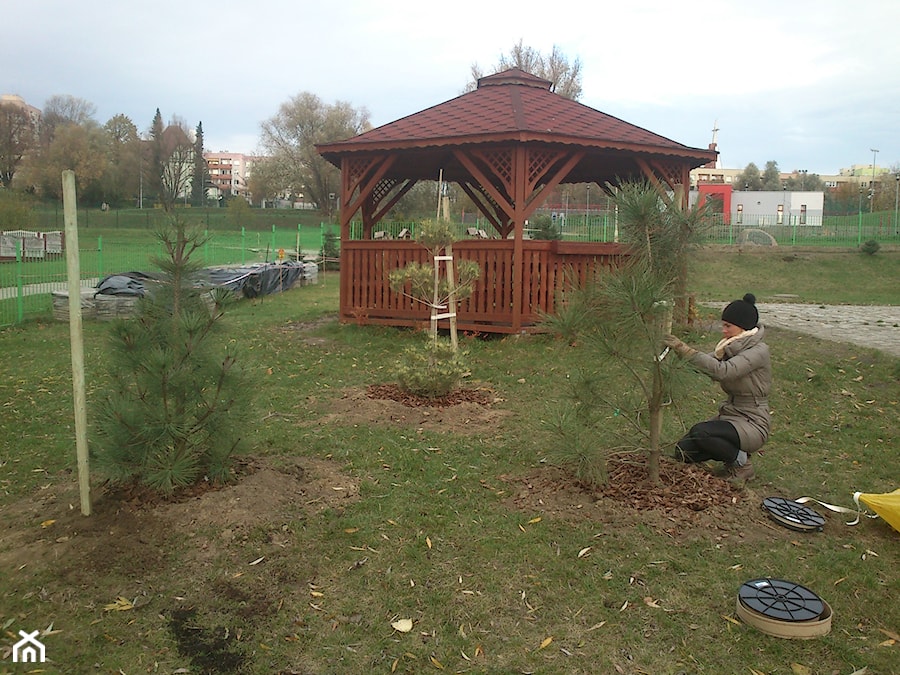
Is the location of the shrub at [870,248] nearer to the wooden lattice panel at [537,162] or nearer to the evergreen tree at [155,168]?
the wooden lattice panel at [537,162]

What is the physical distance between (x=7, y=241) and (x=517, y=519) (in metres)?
18.3

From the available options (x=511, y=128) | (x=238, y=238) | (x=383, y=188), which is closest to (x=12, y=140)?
(x=238, y=238)

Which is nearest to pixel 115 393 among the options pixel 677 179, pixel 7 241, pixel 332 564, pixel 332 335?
pixel 332 564

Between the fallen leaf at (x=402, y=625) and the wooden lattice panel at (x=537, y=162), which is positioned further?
the wooden lattice panel at (x=537, y=162)

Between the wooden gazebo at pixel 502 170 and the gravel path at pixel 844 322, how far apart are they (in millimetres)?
3179

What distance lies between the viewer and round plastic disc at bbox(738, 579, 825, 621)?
9.73ft

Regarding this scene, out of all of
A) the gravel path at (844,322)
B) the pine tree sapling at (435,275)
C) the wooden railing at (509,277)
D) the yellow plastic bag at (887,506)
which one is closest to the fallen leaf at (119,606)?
the yellow plastic bag at (887,506)

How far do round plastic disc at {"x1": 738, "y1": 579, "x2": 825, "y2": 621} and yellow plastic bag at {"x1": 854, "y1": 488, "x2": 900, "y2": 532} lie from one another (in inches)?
43.7

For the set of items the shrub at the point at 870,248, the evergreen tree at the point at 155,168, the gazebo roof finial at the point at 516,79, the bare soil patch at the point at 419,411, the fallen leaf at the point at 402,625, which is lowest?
the fallen leaf at the point at 402,625

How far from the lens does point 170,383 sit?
3830 millimetres

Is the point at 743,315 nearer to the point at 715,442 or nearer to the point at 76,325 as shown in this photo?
the point at 715,442

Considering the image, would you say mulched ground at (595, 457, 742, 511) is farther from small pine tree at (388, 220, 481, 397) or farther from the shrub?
the shrub

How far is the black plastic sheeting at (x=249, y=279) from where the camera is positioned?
13.1 metres

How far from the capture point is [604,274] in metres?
4.03
